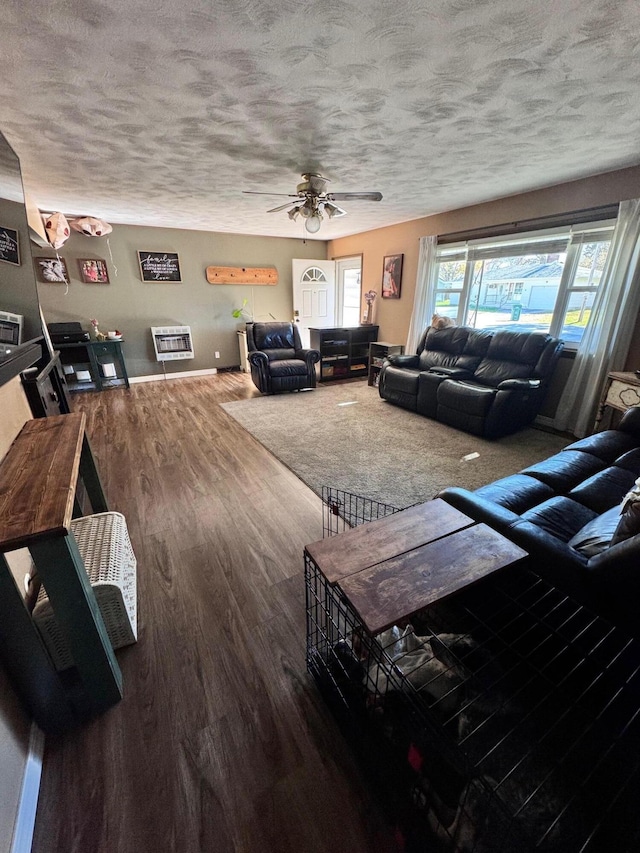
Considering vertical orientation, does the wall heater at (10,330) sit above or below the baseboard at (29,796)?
above

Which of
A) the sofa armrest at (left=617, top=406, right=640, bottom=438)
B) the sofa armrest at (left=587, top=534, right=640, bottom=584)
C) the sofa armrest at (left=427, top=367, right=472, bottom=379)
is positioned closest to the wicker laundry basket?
the sofa armrest at (left=587, top=534, right=640, bottom=584)

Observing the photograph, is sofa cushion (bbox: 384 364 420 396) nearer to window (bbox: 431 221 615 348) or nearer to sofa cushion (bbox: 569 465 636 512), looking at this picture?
window (bbox: 431 221 615 348)

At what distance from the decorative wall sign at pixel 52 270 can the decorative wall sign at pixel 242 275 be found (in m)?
2.00

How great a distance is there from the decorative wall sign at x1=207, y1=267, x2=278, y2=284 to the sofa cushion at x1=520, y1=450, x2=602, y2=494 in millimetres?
5506

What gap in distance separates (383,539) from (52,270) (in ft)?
19.2

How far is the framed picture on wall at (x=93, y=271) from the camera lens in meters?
4.80

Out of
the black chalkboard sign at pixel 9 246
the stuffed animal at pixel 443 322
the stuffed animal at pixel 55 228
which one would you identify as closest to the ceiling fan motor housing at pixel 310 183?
the black chalkboard sign at pixel 9 246

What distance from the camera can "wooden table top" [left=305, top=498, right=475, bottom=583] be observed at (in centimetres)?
104

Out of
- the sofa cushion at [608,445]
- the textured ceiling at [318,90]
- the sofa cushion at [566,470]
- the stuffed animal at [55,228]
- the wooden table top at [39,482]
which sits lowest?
the sofa cushion at [566,470]

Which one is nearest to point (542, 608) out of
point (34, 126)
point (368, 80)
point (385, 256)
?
point (368, 80)

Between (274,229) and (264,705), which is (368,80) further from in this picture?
(274,229)

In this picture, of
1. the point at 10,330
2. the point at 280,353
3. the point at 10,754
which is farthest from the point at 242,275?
the point at 10,754

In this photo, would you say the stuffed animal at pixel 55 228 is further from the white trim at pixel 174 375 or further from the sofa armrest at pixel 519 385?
the sofa armrest at pixel 519 385

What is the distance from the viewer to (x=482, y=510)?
4.45ft
